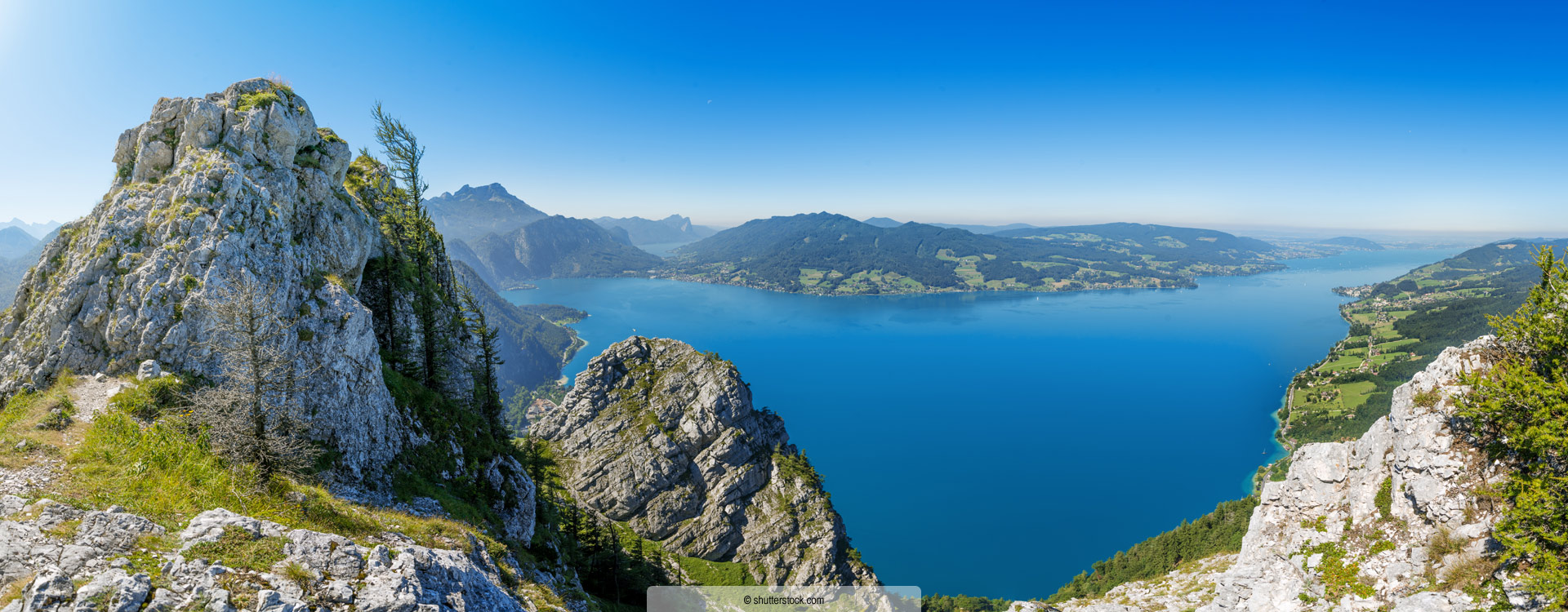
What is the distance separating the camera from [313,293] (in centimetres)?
2058

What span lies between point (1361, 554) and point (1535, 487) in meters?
6.41

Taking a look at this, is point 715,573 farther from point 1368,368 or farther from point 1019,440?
point 1368,368

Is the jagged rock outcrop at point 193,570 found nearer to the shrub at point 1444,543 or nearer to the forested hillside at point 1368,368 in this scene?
the shrub at point 1444,543

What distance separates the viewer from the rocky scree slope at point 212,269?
16.9 metres

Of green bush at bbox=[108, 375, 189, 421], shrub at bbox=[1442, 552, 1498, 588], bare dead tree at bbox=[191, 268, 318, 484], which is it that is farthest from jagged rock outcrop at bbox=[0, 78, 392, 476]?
shrub at bbox=[1442, 552, 1498, 588]

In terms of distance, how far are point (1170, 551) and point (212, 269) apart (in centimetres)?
8425

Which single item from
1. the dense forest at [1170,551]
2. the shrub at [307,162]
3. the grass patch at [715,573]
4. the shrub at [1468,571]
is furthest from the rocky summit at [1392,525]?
the shrub at [307,162]

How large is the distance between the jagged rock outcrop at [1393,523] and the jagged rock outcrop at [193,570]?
28.8 m

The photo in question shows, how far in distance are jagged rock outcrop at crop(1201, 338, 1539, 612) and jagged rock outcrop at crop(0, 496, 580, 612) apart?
28807mm

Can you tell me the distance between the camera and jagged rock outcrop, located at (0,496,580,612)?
27.3ft

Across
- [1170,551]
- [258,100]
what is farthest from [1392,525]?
[1170,551]

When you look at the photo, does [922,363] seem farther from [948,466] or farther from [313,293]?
[313,293]

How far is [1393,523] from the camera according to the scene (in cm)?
1902

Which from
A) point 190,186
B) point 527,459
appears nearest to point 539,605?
point 190,186
